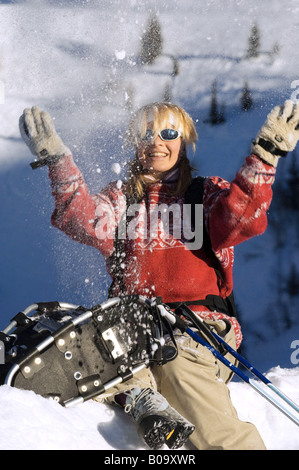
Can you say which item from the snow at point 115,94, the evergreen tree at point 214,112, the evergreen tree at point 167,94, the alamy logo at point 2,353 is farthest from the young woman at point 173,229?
the evergreen tree at point 214,112

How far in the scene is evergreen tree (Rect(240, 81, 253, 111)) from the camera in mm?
5711

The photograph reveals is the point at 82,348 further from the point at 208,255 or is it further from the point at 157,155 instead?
the point at 157,155

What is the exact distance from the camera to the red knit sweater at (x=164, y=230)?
99.6 inches

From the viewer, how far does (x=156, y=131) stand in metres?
2.84

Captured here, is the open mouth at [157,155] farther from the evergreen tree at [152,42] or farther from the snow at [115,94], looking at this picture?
the evergreen tree at [152,42]

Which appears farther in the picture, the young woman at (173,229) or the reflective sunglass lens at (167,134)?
the reflective sunglass lens at (167,134)

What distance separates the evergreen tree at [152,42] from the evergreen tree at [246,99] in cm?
86

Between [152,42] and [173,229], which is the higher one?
[152,42]

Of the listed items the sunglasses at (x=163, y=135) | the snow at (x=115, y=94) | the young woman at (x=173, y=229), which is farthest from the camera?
the snow at (x=115, y=94)

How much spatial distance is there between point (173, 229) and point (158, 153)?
→ 38 cm

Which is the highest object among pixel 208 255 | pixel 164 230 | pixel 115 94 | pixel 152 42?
pixel 152 42

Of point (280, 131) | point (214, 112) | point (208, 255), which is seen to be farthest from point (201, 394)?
point (214, 112)

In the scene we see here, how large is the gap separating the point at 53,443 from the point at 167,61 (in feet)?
15.0
